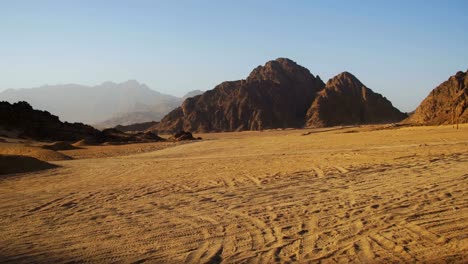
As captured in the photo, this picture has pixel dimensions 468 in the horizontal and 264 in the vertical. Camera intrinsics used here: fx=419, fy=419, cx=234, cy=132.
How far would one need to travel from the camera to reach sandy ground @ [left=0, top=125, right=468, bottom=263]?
484cm

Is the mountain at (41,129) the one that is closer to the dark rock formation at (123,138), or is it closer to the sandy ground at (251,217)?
the dark rock formation at (123,138)

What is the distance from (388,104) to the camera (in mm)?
75375

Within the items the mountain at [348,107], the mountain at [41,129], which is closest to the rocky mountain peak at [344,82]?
the mountain at [348,107]

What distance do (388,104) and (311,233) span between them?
247 feet

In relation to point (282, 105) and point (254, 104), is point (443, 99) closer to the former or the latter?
point (282, 105)

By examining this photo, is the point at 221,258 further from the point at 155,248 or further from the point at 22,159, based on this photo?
the point at 22,159

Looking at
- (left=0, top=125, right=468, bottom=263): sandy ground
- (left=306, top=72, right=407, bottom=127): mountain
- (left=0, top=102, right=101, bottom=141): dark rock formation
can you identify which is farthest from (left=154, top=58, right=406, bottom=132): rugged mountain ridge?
(left=0, top=125, right=468, bottom=263): sandy ground

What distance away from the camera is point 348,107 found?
71875 millimetres

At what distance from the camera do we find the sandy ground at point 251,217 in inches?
191

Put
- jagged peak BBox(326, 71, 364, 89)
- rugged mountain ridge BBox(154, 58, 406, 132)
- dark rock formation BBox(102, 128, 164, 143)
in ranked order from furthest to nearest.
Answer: jagged peak BBox(326, 71, 364, 89), rugged mountain ridge BBox(154, 58, 406, 132), dark rock formation BBox(102, 128, 164, 143)

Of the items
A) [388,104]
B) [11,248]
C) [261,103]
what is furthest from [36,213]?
[388,104]

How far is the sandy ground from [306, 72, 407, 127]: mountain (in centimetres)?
5952

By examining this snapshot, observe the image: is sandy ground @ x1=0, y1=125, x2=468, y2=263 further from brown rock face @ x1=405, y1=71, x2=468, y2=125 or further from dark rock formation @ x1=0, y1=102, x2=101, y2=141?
brown rock face @ x1=405, y1=71, x2=468, y2=125

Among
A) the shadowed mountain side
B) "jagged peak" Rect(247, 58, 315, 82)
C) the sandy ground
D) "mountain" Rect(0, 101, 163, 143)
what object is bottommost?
the sandy ground
